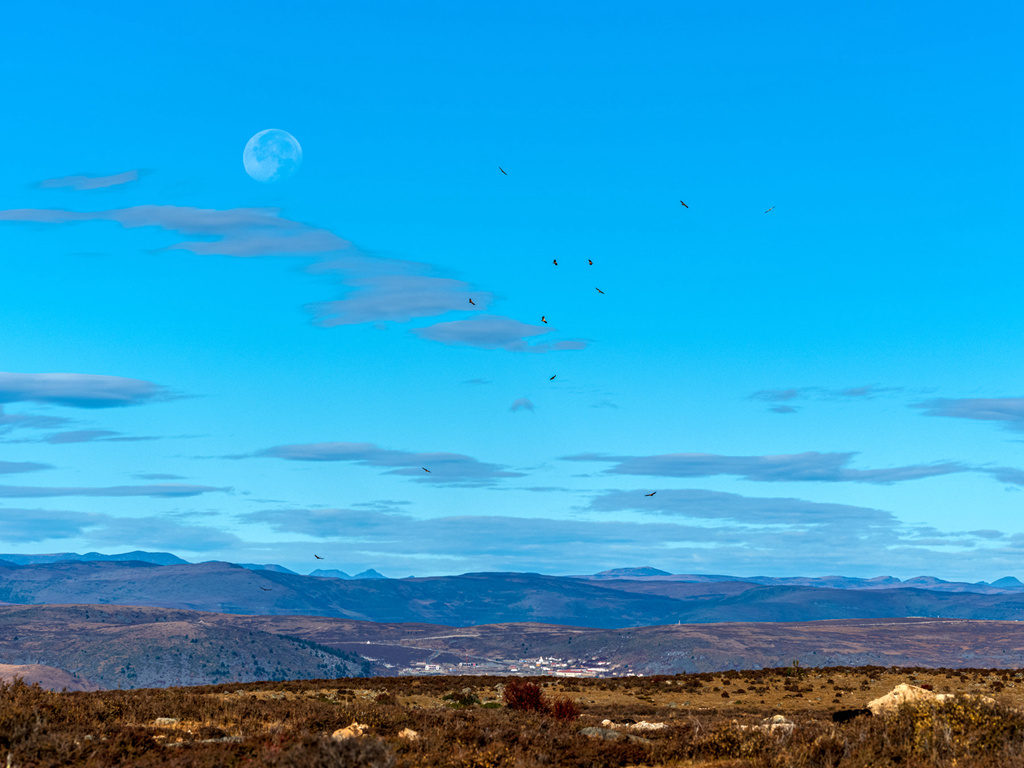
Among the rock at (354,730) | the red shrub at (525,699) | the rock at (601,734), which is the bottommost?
the red shrub at (525,699)

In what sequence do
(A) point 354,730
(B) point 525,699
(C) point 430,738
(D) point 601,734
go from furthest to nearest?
(B) point 525,699, (D) point 601,734, (A) point 354,730, (C) point 430,738

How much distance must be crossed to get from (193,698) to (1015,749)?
21.2m

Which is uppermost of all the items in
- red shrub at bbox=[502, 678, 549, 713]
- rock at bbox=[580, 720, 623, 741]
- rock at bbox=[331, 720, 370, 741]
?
rock at bbox=[331, 720, 370, 741]

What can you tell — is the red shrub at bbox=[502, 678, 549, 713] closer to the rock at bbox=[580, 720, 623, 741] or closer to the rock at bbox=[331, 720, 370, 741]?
the rock at bbox=[580, 720, 623, 741]

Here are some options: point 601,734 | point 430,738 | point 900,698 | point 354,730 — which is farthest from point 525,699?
point 430,738

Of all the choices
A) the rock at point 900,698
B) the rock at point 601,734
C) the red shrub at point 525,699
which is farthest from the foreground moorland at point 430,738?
the red shrub at point 525,699

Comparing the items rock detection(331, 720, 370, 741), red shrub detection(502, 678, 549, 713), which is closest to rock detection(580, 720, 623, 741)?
rock detection(331, 720, 370, 741)

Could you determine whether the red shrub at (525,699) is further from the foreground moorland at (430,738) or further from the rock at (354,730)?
the rock at (354,730)

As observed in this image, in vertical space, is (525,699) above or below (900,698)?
below

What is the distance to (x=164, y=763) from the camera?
52.8 feet

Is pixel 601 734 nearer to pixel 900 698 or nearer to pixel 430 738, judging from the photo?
pixel 430 738

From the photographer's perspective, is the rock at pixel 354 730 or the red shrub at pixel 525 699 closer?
the rock at pixel 354 730

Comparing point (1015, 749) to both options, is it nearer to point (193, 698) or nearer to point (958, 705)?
point (958, 705)

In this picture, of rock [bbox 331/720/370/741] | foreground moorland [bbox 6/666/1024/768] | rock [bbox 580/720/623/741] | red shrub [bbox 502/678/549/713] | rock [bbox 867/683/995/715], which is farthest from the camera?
red shrub [bbox 502/678/549/713]
